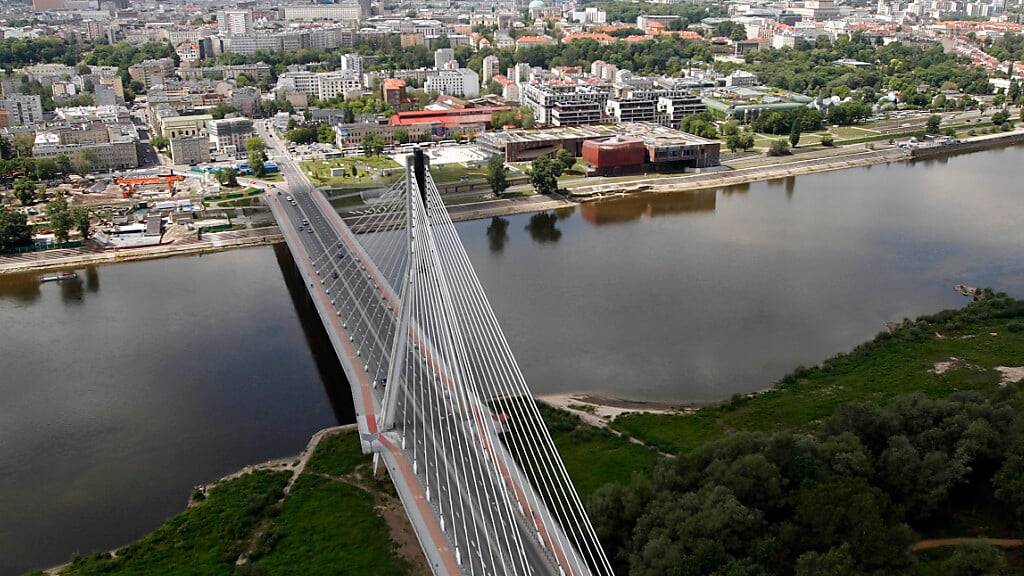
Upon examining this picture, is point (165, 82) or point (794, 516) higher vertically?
point (165, 82)

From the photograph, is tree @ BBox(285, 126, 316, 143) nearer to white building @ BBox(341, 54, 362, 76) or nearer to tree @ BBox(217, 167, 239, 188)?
tree @ BBox(217, 167, 239, 188)

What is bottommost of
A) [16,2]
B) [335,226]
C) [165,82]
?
[335,226]

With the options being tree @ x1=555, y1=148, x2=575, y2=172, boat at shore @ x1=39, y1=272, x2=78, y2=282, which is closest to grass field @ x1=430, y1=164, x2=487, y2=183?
tree @ x1=555, y1=148, x2=575, y2=172

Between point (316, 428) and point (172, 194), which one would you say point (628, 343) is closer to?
point (316, 428)

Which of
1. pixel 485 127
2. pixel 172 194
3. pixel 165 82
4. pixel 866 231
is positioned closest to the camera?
pixel 866 231

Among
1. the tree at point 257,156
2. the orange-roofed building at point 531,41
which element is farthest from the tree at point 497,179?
the orange-roofed building at point 531,41

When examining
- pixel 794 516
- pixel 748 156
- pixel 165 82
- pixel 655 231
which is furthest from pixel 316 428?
pixel 165 82
